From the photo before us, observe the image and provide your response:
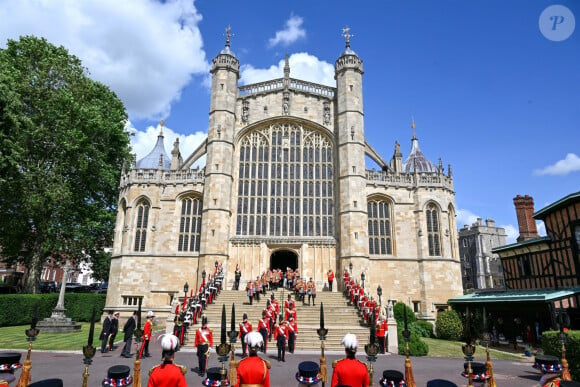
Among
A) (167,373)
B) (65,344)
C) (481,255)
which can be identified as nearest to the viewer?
(167,373)

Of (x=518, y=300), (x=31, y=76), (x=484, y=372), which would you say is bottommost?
(x=484, y=372)

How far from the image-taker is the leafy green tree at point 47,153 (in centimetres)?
2097

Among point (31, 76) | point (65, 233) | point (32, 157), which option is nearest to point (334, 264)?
point (65, 233)

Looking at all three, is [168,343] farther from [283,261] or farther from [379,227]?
[283,261]

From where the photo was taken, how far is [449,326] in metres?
20.9

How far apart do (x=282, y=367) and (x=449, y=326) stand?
44.8 ft

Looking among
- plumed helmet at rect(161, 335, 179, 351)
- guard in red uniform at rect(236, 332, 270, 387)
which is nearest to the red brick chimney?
guard in red uniform at rect(236, 332, 270, 387)

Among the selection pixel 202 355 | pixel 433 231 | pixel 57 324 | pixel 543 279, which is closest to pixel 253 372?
pixel 202 355

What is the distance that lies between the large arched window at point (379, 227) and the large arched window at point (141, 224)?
16156 mm

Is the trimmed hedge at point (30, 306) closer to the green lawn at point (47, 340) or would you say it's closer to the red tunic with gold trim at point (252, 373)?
the green lawn at point (47, 340)

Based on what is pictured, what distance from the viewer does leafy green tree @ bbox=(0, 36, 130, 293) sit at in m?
21.0

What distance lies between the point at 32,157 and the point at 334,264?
20.3 meters

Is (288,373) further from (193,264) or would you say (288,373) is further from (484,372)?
(193,264)

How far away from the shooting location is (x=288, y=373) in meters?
10.3
